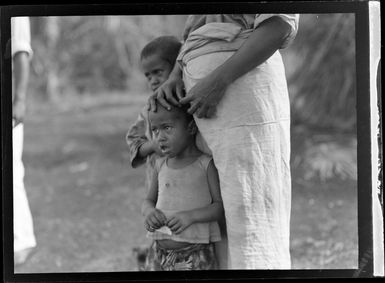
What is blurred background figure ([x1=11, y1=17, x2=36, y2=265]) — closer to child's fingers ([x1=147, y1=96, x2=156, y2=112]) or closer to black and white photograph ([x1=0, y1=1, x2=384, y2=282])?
black and white photograph ([x1=0, y1=1, x2=384, y2=282])

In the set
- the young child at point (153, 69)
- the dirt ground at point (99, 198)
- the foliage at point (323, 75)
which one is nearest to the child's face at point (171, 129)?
the young child at point (153, 69)

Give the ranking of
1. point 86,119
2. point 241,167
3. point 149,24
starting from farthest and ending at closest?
point 86,119 → point 149,24 → point 241,167

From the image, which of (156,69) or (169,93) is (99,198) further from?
(169,93)

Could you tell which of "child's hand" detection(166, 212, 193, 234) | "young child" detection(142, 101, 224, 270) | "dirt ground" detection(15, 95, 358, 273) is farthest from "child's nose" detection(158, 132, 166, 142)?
"dirt ground" detection(15, 95, 358, 273)

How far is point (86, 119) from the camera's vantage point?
16.7 ft

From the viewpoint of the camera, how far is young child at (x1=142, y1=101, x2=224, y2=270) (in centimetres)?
202

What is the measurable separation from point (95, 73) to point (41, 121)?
799 mm

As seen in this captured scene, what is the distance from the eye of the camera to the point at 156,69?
2154 millimetres

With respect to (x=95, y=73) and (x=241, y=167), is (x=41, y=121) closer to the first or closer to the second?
(x=95, y=73)

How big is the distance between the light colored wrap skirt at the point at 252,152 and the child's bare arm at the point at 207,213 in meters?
0.05

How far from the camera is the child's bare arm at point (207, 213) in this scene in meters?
2.01

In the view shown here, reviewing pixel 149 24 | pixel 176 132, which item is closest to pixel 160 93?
pixel 176 132

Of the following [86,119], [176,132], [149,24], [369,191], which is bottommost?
[369,191]

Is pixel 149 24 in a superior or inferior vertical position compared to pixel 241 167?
superior
